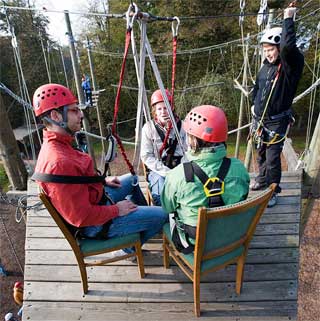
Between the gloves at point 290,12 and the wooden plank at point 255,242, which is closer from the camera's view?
the gloves at point 290,12

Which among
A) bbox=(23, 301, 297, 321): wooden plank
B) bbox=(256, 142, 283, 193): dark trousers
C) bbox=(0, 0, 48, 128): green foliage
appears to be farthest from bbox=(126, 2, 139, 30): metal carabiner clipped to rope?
bbox=(0, 0, 48, 128): green foliage

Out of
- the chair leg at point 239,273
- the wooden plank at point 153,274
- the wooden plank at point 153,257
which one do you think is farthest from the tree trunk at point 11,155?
the chair leg at point 239,273

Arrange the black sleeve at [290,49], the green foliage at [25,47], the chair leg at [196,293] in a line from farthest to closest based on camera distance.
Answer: the green foliage at [25,47], the black sleeve at [290,49], the chair leg at [196,293]

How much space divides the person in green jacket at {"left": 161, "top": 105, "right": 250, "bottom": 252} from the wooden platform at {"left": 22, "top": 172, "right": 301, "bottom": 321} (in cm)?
54

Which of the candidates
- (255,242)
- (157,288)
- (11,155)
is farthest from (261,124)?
(11,155)

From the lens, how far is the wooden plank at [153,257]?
1.87 meters

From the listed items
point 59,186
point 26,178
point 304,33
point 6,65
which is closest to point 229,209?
point 59,186

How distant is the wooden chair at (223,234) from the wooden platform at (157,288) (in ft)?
0.48

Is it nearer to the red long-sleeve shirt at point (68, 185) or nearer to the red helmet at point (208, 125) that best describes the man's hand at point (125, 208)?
the red long-sleeve shirt at point (68, 185)

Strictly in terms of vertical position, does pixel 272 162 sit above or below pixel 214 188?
below

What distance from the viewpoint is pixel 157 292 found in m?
1.71

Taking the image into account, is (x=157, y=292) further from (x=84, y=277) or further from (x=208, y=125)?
(x=208, y=125)

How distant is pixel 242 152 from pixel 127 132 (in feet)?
16.0

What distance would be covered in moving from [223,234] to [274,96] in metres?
1.18
